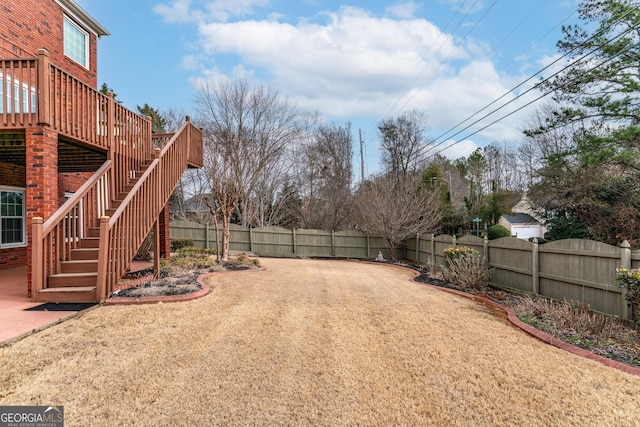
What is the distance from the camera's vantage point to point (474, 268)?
28.9 feet

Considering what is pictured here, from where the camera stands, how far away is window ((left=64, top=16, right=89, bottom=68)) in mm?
10094

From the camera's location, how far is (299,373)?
3182mm

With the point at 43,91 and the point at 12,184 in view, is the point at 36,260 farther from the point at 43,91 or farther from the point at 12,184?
the point at 12,184

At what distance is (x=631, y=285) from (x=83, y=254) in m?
8.22

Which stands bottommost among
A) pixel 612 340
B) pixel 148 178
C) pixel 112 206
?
pixel 612 340

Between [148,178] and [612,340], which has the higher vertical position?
[148,178]

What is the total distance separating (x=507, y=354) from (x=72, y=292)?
568 centimetres

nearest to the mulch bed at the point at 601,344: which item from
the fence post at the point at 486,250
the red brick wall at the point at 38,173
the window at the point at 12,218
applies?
the fence post at the point at 486,250

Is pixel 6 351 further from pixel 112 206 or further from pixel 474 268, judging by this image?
pixel 474 268

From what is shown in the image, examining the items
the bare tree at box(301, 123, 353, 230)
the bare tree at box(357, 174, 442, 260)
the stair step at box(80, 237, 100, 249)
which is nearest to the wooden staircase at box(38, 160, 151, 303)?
the stair step at box(80, 237, 100, 249)

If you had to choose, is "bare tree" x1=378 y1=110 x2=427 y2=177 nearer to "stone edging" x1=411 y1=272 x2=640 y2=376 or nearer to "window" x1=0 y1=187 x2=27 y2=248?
"stone edging" x1=411 y1=272 x2=640 y2=376

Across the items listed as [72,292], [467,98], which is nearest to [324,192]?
[467,98]

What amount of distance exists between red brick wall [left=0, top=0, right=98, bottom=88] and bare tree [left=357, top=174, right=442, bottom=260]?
12091 millimetres

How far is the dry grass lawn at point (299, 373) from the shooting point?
8.47ft
